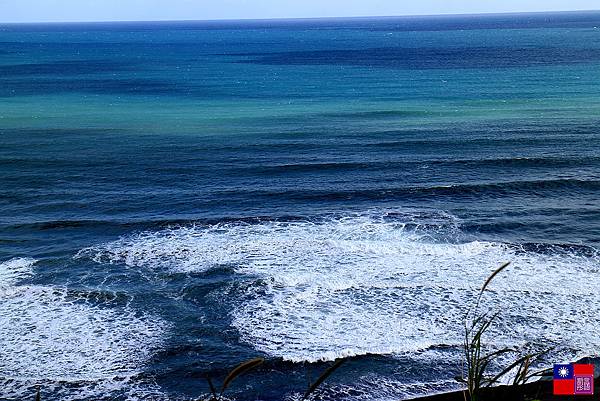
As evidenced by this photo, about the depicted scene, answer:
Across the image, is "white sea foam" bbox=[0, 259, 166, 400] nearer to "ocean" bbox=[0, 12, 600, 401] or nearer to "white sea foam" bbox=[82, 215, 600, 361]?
"ocean" bbox=[0, 12, 600, 401]

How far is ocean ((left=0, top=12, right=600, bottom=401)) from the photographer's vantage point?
19859mm

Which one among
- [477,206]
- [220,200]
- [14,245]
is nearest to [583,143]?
[477,206]

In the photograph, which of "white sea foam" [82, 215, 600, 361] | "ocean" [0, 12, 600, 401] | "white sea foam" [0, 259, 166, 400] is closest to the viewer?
"white sea foam" [0, 259, 166, 400]

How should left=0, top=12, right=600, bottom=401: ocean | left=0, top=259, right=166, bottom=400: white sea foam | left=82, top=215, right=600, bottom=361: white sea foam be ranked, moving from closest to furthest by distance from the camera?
left=0, top=259, right=166, bottom=400: white sea foam, left=0, top=12, right=600, bottom=401: ocean, left=82, top=215, right=600, bottom=361: white sea foam

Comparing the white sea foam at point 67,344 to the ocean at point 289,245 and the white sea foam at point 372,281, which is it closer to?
the ocean at point 289,245

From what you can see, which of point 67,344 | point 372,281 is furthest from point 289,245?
point 67,344

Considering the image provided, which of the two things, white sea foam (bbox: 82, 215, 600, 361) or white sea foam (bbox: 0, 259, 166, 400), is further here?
white sea foam (bbox: 82, 215, 600, 361)

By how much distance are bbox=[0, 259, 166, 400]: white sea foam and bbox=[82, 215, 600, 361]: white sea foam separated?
3243mm

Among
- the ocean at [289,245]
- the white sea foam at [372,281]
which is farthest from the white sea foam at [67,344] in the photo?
the white sea foam at [372,281]

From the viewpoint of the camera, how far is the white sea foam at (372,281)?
68.4 feet

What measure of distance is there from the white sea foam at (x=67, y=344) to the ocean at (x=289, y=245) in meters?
0.07

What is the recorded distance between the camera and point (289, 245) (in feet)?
91.5

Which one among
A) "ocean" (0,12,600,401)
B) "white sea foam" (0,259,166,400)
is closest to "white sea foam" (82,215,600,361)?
"ocean" (0,12,600,401)

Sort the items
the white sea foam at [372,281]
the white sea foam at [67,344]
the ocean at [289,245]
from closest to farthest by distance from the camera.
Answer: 1. the white sea foam at [67,344]
2. the ocean at [289,245]
3. the white sea foam at [372,281]
